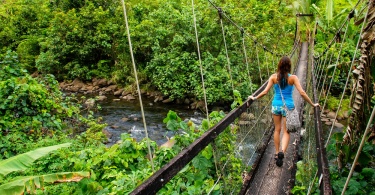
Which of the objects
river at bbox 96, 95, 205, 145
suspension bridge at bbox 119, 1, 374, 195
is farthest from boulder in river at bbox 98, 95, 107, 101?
Result: suspension bridge at bbox 119, 1, 374, 195

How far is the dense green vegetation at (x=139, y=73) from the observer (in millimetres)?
1865

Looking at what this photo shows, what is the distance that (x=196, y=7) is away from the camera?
837 centimetres

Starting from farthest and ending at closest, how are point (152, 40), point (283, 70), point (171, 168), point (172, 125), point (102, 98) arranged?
point (152, 40) < point (102, 98) < point (283, 70) < point (172, 125) < point (171, 168)

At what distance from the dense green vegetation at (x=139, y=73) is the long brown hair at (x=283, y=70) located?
0.34 metres

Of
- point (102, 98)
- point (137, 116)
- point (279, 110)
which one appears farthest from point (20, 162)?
point (102, 98)

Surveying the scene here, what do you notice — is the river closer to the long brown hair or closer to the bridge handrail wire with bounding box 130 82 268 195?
the long brown hair

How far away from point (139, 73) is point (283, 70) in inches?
320

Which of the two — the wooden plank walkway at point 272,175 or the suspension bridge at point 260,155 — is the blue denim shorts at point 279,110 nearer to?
the suspension bridge at point 260,155

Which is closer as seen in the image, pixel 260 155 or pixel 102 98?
pixel 260 155

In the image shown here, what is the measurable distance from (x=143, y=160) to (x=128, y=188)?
0.63 meters

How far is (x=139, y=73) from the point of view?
32.0ft

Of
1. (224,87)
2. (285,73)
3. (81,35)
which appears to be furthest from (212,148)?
(81,35)

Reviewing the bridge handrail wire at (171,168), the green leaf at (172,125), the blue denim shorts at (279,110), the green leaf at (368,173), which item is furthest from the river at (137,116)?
the bridge handrail wire at (171,168)

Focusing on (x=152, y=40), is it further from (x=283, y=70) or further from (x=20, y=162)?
(x=20, y=162)
